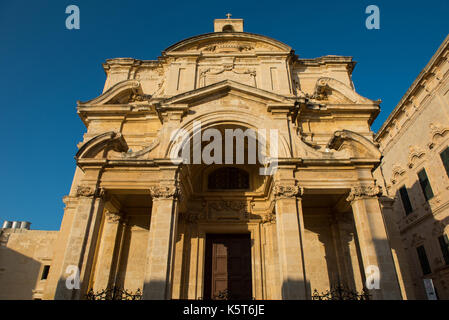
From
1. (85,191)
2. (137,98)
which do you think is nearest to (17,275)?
(137,98)

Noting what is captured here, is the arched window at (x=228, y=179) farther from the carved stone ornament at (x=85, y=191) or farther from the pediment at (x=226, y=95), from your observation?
the carved stone ornament at (x=85, y=191)

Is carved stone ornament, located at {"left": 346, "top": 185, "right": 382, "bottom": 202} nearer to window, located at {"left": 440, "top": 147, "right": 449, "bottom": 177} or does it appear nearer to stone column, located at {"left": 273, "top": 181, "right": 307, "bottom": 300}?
stone column, located at {"left": 273, "top": 181, "right": 307, "bottom": 300}

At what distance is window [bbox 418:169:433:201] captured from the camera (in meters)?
17.6

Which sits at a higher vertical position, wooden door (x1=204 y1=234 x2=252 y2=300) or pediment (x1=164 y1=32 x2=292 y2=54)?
pediment (x1=164 y1=32 x2=292 y2=54)

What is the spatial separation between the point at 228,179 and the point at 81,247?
7312 millimetres

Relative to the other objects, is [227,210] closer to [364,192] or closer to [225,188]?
[225,188]

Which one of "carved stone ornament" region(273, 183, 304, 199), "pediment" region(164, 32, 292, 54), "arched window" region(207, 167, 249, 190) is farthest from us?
"pediment" region(164, 32, 292, 54)

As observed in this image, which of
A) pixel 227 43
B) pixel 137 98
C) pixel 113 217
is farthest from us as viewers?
pixel 227 43

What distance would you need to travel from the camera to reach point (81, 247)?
31.9 ft

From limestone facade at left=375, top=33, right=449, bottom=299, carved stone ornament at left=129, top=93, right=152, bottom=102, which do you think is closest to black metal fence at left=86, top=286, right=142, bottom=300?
carved stone ornament at left=129, top=93, right=152, bottom=102

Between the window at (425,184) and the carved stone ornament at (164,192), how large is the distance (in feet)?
50.4

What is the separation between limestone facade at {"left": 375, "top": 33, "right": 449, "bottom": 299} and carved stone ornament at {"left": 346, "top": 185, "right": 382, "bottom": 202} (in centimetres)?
329

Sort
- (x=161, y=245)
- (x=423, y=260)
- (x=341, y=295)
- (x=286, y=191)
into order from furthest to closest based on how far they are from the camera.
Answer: (x=423, y=260), (x=341, y=295), (x=286, y=191), (x=161, y=245)

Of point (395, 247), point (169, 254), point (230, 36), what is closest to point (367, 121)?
point (395, 247)
